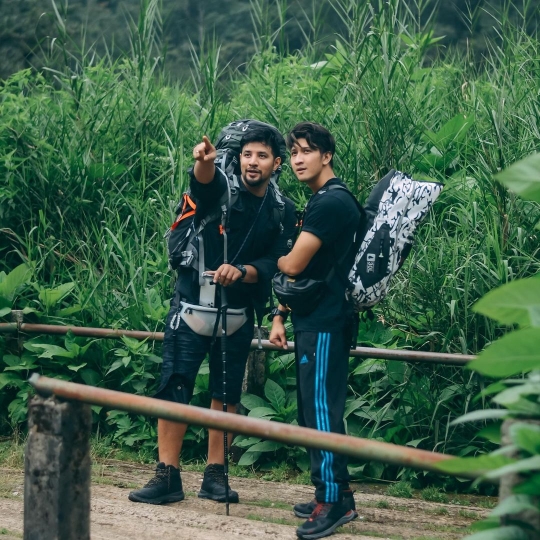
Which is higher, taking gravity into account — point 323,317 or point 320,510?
point 323,317

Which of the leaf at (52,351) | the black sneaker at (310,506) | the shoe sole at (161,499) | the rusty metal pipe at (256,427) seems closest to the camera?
the rusty metal pipe at (256,427)

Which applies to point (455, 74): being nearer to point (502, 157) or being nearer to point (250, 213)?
point (502, 157)

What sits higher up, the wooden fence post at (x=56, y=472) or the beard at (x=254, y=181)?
the beard at (x=254, y=181)

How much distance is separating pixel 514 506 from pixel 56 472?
150 cm

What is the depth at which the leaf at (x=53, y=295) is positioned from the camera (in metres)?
6.75

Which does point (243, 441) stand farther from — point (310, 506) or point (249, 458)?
point (310, 506)

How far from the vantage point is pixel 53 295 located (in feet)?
22.2

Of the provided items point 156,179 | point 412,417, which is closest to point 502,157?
point 412,417

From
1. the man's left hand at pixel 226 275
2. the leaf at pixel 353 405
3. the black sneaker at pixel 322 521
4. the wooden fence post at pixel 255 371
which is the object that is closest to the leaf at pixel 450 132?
the wooden fence post at pixel 255 371

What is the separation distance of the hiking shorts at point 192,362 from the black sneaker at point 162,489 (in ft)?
1.19

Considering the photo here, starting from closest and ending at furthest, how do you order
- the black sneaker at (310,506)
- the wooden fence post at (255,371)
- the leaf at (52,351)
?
the black sneaker at (310,506) < the wooden fence post at (255,371) < the leaf at (52,351)

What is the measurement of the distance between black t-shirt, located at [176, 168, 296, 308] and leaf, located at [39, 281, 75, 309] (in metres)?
1.84

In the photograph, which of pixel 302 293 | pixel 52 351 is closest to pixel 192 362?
pixel 302 293

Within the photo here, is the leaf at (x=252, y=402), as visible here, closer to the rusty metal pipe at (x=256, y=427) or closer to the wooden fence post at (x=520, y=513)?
the rusty metal pipe at (x=256, y=427)
